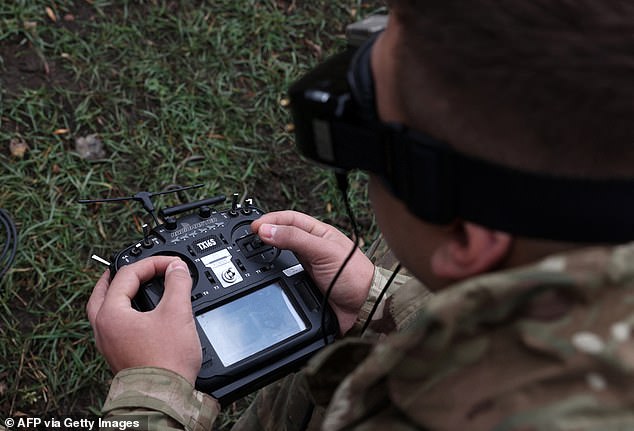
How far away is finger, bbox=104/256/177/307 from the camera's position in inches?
58.1

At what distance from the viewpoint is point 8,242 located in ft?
7.93

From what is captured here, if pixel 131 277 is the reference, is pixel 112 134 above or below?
below

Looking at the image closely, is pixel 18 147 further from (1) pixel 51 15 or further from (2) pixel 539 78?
Result: (2) pixel 539 78

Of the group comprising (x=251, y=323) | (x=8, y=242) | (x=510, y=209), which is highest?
(x=510, y=209)

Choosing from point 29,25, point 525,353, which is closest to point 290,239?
point 525,353

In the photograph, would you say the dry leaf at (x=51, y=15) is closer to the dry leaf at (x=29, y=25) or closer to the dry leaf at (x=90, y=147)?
the dry leaf at (x=29, y=25)

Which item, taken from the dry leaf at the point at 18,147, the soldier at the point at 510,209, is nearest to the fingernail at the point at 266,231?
the soldier at the point at 510,209

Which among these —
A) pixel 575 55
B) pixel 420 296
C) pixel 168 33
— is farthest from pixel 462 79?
pixel 168 33

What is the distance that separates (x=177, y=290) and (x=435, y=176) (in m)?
0.74

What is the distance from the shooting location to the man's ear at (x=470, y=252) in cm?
94

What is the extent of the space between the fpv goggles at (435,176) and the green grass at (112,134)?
157cm

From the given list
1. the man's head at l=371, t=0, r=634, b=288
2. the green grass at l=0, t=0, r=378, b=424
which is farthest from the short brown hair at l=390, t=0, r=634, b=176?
the green grass at l=0, t=0, r=378, b=424

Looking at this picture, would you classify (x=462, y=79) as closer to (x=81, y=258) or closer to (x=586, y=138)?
(x=586, y=138)

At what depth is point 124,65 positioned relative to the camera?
9.37 ft
